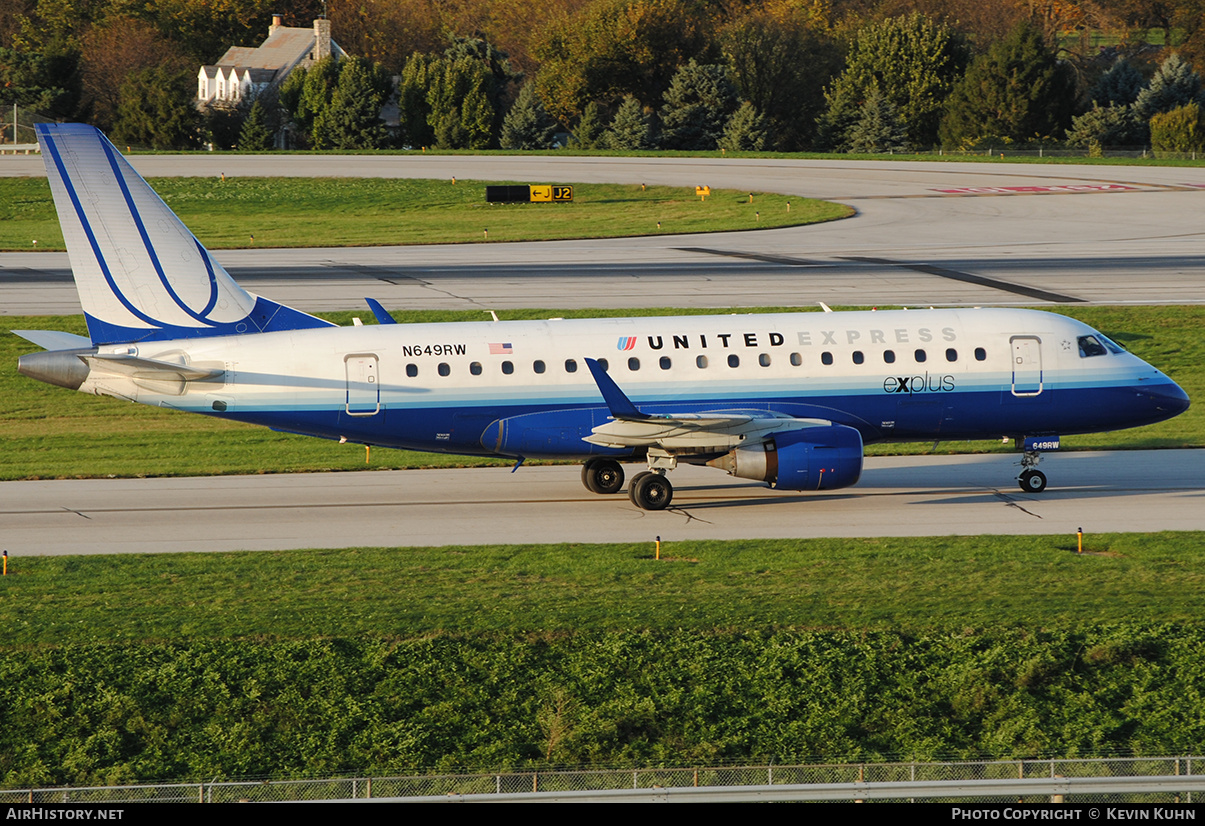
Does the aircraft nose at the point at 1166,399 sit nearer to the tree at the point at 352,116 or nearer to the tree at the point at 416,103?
the tree at the point at 352,116

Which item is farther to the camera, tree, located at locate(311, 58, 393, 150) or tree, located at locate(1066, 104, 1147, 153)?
tree, located at locate(311, 58, 393, 150)

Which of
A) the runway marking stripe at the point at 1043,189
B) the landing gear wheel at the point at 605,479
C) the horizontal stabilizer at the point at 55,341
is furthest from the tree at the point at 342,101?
the landing gear wheel at the point at 605,479

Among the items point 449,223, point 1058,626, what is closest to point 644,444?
point 1058,626

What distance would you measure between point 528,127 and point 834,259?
211ft

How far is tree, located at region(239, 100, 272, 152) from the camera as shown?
123 meters

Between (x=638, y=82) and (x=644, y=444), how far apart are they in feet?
340

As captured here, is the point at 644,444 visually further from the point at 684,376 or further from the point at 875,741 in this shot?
the point at 875,741

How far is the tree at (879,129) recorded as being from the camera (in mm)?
116500

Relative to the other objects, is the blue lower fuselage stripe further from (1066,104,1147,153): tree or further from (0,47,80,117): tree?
(0,47,80,117): tree

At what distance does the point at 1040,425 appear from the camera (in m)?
30.8

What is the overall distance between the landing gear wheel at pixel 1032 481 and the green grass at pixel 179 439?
568 cm

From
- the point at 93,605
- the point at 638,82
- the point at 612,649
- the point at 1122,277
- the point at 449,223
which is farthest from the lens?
the point at 638,82

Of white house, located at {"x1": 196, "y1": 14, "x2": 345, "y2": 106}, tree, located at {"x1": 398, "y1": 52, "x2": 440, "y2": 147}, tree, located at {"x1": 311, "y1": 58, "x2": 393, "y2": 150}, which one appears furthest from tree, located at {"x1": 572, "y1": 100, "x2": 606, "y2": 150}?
white house, located at {"x1": 196, "y1": 14, "x2": 345, "y2": 106}

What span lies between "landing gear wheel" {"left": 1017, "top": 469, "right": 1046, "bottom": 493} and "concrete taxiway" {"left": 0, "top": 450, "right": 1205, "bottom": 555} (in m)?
0.26
